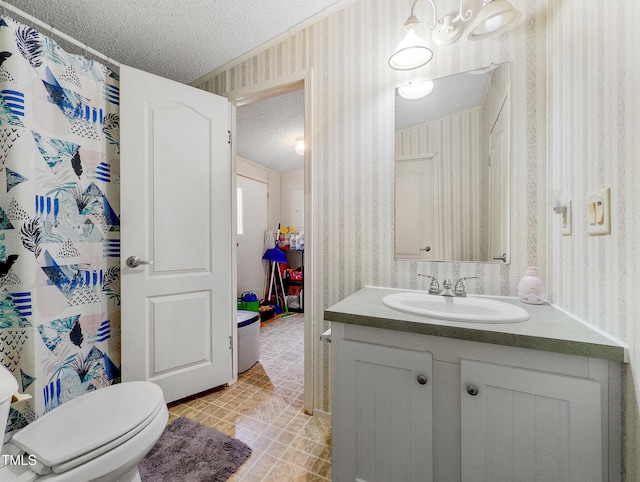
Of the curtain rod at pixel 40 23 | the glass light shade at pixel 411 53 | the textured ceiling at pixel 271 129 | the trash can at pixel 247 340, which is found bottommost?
the trash can at pixel 247 340

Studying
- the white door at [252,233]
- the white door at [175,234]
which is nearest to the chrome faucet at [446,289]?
the white door at [175,234]

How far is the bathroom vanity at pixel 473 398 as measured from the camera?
73cm

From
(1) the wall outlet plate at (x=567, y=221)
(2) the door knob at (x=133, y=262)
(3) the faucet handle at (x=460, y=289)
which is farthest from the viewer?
(2) the door knob at (x=133, y=262)

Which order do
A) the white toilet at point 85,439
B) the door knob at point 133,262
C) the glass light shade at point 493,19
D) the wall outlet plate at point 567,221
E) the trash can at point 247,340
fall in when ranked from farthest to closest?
the trash can at point 247,340 → the door knob at point 133,262 → the glass light shade at point 493,19 → the wall outlet plate at point 567,221 → the white toilet at point 85,439

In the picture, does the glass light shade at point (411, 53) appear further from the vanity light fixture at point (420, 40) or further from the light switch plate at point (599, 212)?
the light switch plate at point (599, 212)

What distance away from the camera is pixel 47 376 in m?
1.35

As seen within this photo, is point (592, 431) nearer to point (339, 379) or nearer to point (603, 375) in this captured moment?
point (603, 375)

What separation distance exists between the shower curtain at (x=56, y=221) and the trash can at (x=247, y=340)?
81cm

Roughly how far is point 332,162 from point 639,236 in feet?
4.31

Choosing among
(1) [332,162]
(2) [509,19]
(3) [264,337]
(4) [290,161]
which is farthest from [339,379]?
(4) [290,161]

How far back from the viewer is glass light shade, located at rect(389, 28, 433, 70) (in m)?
1.27

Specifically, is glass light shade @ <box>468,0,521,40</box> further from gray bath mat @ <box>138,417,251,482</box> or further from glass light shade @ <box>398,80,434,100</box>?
gray bath mat @ <box>138,417,251,482</box>

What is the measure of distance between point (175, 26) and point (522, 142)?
2022 millimetres

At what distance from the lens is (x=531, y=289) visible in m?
1.16
